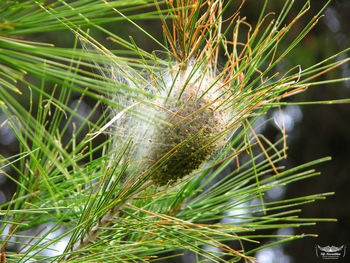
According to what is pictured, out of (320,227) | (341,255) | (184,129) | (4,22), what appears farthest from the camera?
(320,227)

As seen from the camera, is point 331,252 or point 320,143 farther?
point 320,143

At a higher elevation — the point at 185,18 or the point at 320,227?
the point at 185,18

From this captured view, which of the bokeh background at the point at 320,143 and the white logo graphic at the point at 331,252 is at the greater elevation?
the bokeh background at the point at 320,143

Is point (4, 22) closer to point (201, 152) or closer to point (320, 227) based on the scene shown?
point (201, 152)

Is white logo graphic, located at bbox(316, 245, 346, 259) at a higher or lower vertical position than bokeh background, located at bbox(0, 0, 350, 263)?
lower

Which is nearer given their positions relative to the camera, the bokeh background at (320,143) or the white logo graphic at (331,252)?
the white logo graphic at (331,252)

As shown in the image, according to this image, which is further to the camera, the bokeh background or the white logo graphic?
the bokeh background

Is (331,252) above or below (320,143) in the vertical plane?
below

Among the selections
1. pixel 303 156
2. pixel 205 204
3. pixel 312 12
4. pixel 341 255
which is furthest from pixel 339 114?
pixel 205 204
